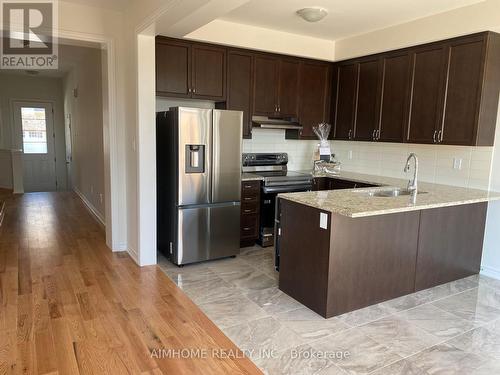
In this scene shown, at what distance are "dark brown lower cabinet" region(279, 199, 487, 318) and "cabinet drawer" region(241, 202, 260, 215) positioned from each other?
1193 millimetres

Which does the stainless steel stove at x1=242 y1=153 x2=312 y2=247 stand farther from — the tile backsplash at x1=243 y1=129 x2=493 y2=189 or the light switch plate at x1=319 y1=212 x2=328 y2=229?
the light switch plate at x1=319 y1=212 x2=328 y2=229

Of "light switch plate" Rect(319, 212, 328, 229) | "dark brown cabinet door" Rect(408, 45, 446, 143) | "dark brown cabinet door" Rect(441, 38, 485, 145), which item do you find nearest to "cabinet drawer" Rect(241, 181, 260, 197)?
"light switch plate" Rect(319, 212, 328, 229)

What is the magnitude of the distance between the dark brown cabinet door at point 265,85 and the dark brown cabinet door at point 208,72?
1.47ft

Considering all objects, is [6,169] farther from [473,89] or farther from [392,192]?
[473,89]

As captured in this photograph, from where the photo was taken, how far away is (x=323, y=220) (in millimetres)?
2717

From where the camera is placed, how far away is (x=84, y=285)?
3311mm

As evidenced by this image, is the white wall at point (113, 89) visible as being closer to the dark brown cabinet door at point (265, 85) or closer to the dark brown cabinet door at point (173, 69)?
the dark brown cabinet door at point (173, 69)

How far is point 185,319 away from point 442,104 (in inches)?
127

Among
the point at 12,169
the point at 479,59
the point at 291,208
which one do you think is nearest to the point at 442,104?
the point at 479,59

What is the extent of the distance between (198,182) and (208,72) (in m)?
1.38

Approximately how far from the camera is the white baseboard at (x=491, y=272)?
3678 mm

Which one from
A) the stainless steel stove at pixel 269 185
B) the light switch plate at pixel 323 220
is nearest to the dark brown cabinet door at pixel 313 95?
the stainless steel stove at pixel 269 185

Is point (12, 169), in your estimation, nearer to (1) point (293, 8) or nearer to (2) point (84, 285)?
(2) point (84, 285)

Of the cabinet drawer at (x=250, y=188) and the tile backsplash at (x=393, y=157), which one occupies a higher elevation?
the tile backsplash at (x=393, y=157)
